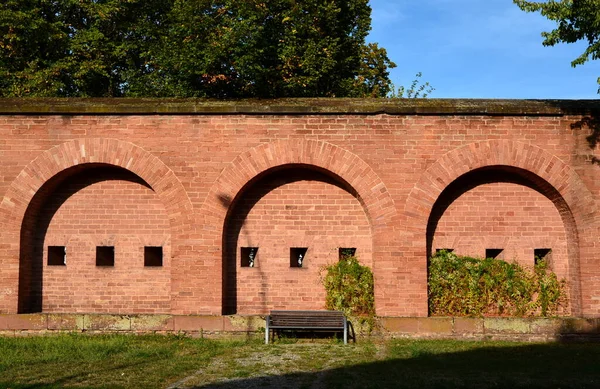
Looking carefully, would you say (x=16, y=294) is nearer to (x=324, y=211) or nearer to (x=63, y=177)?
(x=63, y=177)

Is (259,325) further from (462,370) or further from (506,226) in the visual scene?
(506,226)

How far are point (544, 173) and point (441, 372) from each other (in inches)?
191

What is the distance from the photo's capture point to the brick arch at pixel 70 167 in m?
11.0

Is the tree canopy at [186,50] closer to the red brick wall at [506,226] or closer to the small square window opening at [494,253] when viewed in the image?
the red brick wall at [506,226]

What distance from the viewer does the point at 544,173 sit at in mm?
11055

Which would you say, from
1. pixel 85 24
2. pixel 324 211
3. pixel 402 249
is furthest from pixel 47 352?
pixel 85 24

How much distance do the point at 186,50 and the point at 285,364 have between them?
1506 centimetres

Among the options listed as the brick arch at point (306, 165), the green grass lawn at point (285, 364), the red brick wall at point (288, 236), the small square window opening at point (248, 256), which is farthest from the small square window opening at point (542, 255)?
the small square window opening at point (248, 256)

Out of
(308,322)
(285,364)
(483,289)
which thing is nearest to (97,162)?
(308,322)

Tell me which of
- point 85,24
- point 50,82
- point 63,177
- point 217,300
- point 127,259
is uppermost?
point 85,24

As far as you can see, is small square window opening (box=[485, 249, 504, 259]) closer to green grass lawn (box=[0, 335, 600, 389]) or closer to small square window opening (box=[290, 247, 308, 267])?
green grass lawn (box=[0, 335, 600, 389])

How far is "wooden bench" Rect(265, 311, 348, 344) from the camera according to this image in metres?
10.3

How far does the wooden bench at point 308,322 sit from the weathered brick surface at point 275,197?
3.09ft

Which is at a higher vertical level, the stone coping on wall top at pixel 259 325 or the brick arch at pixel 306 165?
the brick arch at pixel 306 165
